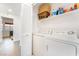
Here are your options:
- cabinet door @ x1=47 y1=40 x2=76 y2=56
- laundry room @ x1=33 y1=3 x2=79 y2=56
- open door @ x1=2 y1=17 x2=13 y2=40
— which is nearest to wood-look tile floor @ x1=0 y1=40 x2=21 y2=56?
open door @ x1=2 y1=17 x2=13 y2=40

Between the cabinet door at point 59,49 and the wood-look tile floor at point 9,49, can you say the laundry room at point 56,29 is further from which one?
the wood-look tile floor at point 9,49

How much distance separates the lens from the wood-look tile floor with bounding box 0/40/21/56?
126 centimetres

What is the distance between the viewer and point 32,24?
4.43 feet

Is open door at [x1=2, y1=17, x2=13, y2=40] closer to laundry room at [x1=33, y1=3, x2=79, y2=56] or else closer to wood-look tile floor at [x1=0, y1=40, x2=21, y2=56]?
wood-look tile floor at [x1=0, y1=40, x2=21, y2=56]

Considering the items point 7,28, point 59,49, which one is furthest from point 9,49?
point 59,49

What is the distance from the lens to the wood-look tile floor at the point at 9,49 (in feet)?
4.14

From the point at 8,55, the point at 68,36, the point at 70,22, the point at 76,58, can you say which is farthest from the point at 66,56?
the point at 8,55

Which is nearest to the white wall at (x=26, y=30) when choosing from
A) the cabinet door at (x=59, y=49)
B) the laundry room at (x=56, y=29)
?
the laundry room at (x=56, y=29)

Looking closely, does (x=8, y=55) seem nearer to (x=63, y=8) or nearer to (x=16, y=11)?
(x=16, y=11)

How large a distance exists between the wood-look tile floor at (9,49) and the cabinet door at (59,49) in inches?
18.6

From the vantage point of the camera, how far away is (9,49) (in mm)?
1296

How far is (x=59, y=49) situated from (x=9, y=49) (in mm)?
724

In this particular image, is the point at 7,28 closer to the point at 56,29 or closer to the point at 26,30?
the point at 26,30

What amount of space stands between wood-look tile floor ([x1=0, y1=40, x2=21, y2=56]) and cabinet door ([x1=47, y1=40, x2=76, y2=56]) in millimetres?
472
